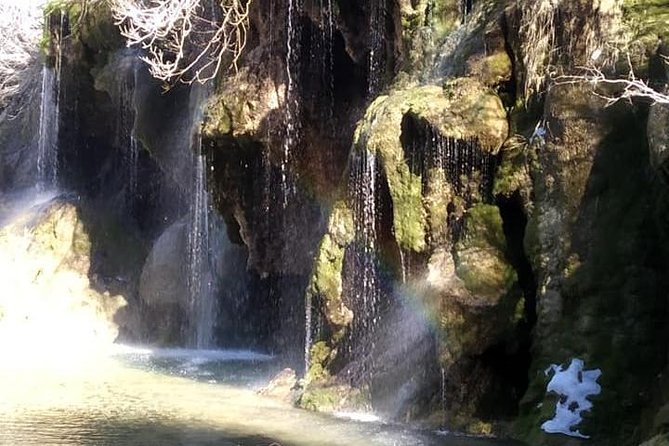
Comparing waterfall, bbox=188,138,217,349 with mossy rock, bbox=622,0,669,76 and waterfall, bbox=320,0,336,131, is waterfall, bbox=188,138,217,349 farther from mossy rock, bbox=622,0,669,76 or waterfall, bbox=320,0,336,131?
mossy rock, bbox=622,0,669,76

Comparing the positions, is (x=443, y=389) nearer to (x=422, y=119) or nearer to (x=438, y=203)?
(x=438, y=203)

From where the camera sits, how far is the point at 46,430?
365 inches

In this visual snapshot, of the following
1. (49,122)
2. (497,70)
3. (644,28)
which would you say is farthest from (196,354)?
(644,28)

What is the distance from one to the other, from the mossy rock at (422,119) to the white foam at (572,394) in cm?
241

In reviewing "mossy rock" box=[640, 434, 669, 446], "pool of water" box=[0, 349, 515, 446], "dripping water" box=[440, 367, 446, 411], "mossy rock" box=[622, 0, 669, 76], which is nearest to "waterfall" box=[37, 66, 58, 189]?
"pool of water" box=[0, 349, 515, 446]

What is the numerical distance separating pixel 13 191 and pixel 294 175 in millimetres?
13812

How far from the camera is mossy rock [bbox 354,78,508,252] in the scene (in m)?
10.2

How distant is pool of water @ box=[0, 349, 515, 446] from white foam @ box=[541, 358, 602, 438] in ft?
2.38

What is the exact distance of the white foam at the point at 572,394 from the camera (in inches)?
335

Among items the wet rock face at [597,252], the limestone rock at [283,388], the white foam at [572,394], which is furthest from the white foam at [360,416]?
the white foam at [572,394]

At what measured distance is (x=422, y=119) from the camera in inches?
406

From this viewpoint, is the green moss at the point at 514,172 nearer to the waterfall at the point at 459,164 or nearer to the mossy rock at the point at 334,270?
the waterfall at the point at 459,164

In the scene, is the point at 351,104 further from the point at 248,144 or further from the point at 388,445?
the point at 388,445

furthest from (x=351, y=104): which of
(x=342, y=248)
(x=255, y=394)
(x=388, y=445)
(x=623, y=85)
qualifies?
(x=388, y=445)
